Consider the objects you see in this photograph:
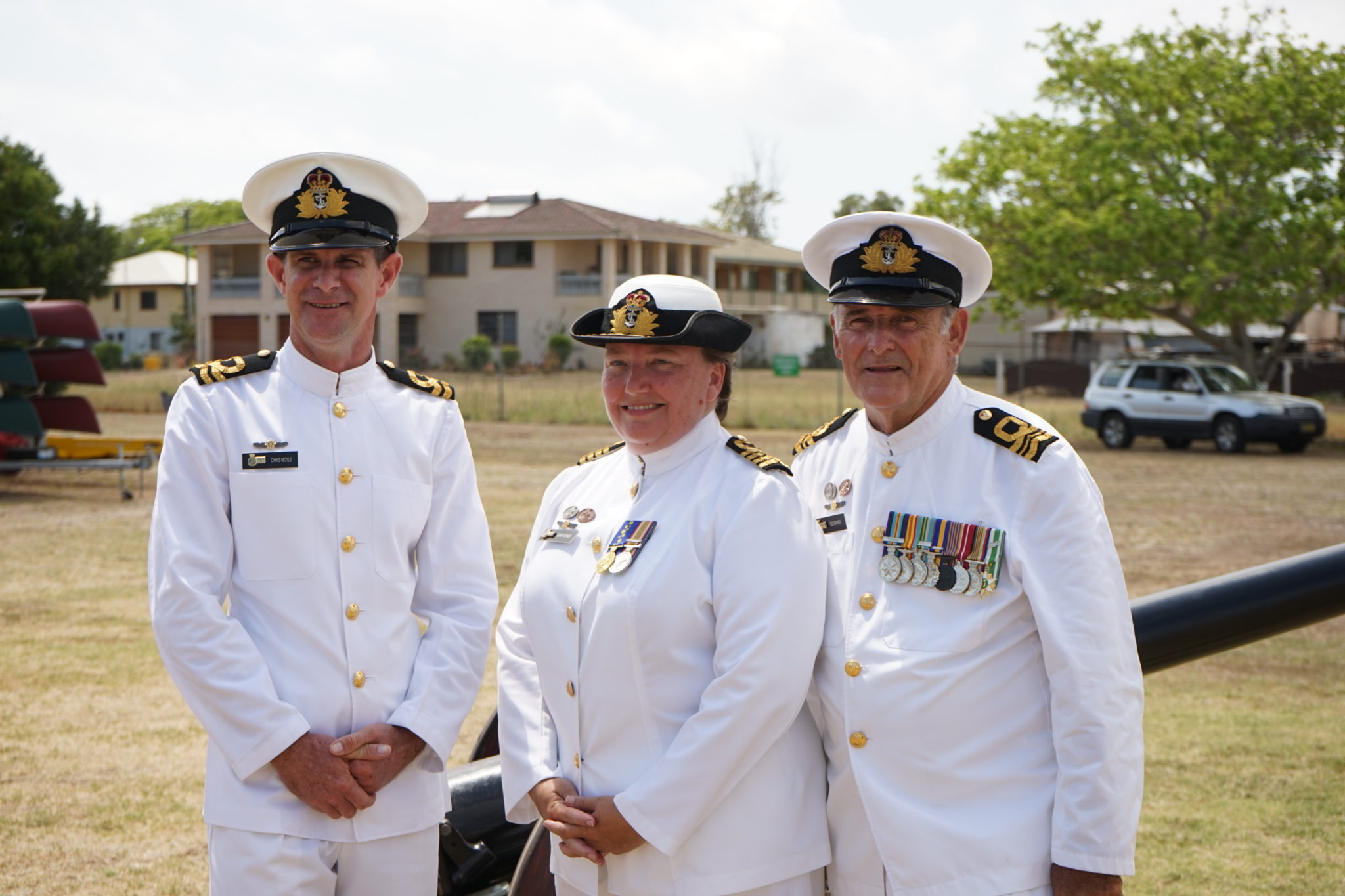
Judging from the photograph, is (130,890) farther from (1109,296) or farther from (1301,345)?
(1301,345)

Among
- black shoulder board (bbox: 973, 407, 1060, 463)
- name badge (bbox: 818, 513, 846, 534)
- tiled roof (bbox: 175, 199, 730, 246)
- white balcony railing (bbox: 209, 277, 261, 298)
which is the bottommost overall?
name badge (bbox: 818, 513, 846, 534)

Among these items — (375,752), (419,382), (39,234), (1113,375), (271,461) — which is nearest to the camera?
(375,752)

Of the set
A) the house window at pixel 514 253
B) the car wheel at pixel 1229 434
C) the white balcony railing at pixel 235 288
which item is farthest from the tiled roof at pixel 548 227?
the car wheel at pixel 1229 434

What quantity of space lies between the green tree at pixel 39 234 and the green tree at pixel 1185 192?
2825 cm

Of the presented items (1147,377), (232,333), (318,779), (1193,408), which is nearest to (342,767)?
(318,779)

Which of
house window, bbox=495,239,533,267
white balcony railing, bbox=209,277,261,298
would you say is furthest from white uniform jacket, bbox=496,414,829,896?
white balcony railing, bbox=209,277,261,298

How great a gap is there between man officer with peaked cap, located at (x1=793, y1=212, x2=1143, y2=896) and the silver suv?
855 inches

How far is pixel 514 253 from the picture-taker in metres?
47.2

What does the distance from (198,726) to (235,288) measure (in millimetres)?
43297

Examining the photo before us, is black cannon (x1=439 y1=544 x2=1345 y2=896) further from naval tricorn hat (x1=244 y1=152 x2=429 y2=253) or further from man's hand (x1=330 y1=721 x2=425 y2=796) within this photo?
naval tricorn hat (x1=244 y1=152 x2=429 y2=253)

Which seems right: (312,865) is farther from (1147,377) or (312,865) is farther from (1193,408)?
(1147,377)

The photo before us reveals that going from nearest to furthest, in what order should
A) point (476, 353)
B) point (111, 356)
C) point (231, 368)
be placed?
point (231, 368), point (476, 353), point (111, 356)

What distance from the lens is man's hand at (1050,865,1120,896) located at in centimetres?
228

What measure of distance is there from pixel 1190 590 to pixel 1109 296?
24.8 meters
